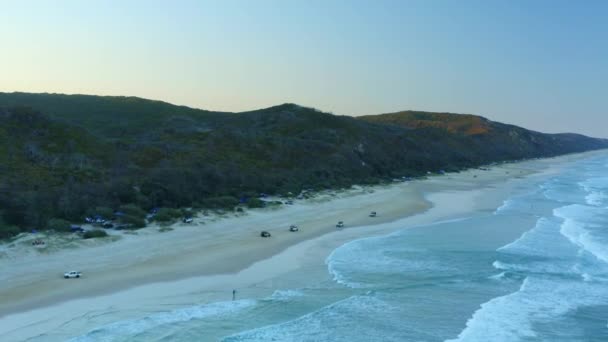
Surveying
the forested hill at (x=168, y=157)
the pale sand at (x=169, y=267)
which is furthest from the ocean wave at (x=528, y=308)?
the forested hill at (x=168, y=157)

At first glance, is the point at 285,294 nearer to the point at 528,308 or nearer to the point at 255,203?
the point at 528,308

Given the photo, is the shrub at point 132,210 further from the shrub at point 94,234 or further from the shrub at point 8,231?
the shrub at point 8,231

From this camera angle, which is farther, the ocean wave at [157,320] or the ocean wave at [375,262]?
the ocean wave at [375,262]

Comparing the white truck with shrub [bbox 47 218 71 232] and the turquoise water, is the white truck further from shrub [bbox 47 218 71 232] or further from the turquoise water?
shrub [bbox 47 218 71 232]

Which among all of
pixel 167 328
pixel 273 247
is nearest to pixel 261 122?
pixel 273 247

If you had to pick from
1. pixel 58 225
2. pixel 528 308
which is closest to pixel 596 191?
pixel 528 308

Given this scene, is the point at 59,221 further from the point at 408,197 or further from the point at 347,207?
the point at 408,197
